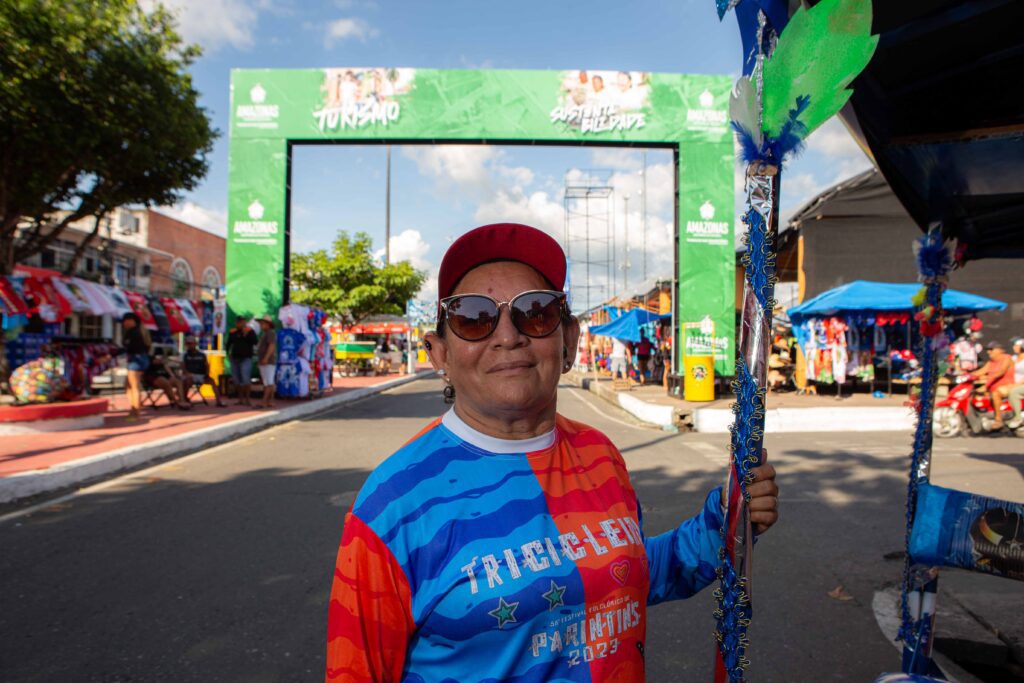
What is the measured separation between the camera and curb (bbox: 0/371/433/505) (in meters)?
5.89

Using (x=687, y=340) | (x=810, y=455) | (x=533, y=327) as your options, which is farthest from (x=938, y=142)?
(x=687, y=340)

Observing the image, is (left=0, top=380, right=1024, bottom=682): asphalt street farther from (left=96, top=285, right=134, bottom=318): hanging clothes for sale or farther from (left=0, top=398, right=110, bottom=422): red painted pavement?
(left=96, top=285, right=134, bottom=318): hanging clothes for sale

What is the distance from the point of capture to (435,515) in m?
1.23

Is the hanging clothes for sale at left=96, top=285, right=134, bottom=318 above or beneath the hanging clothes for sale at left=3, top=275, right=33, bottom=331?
above

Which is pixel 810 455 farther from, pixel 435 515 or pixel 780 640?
pixel 435 515

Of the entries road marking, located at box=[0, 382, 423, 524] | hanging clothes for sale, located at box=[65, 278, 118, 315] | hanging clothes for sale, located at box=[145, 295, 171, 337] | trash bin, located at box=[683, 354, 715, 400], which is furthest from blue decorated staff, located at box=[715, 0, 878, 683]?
hanging clothes for sale, located at box=[145, 295, 171, 337]

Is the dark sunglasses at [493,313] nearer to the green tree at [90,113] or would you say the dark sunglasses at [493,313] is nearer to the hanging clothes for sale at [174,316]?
the green tree at [90,113]

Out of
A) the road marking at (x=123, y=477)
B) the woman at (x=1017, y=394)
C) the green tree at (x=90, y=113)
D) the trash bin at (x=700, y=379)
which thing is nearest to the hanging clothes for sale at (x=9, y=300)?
the green tree at (x=90, y=113)

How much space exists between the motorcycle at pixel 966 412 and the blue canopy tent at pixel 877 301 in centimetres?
301

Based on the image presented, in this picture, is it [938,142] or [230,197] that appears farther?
[230,197]

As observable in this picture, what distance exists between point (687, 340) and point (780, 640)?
12108 millimetres

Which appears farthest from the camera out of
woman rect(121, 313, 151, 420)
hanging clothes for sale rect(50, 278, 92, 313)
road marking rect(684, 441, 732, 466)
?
hanging clothes for sale rect(50, 278, 92, 313)

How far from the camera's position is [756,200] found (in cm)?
150

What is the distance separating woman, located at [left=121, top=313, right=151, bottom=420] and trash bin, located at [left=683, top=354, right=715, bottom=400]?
1122cm
